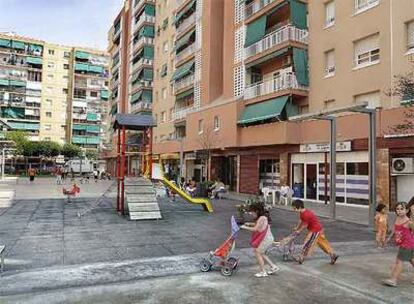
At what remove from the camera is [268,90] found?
27672mm

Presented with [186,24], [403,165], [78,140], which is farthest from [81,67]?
[403,165]

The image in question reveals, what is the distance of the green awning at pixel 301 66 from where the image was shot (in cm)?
2566

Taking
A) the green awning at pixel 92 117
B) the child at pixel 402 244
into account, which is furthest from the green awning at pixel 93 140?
the child at pixel 402 244

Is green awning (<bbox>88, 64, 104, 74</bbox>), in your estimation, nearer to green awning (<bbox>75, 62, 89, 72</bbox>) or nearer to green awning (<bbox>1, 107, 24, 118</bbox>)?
green awning (<bbox>75, 62, 89, 72</bbox>)

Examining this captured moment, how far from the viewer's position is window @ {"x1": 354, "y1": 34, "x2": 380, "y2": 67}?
70.1ft

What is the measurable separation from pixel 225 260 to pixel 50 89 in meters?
94.4

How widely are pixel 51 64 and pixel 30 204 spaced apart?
268ft

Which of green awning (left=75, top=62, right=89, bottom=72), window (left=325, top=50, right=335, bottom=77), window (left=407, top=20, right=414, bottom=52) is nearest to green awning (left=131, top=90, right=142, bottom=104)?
window (left=325, top=50, right=335, bottom=77)

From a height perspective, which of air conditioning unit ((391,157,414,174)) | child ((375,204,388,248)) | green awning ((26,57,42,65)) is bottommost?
child ((375,204,388,248))

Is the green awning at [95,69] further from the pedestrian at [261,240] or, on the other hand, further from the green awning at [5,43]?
the pedestrian at [261,240]

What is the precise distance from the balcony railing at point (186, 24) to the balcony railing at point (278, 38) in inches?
527

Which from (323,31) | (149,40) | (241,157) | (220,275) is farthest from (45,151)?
(220,275)

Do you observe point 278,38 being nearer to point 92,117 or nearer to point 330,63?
point 330,63

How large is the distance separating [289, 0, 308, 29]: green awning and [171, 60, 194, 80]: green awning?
1599 centimetres
